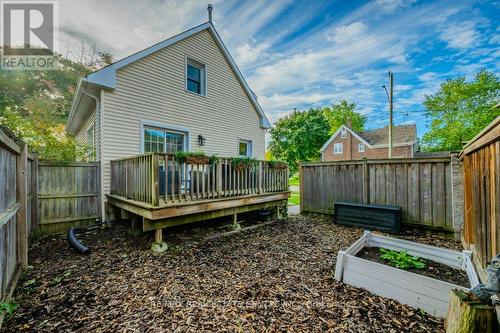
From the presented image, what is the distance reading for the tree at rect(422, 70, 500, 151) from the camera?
20.3 metres

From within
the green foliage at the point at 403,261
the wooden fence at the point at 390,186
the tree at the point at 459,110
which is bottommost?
the green foliage at the point at 403,261

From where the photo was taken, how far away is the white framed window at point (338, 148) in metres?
26.4

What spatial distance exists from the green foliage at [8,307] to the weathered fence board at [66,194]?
3.48m

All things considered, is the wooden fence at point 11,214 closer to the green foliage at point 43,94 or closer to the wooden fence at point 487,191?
the wooden fence at point 487,191

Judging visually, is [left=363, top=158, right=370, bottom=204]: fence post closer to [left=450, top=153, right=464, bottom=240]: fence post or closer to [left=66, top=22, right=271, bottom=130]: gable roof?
[left=450, top=153, right=464, bottom=240]: fence post

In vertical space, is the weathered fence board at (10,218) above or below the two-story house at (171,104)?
below

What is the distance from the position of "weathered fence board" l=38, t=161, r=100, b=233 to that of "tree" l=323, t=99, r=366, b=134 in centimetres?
3536

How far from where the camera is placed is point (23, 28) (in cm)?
716

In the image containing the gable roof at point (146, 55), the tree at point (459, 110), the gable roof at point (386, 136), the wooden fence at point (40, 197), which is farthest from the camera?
the gable roof at point (386, 136)

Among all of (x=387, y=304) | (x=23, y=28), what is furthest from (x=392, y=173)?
(x=23, y=28)

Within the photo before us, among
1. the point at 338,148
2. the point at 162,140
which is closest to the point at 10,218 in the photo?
the point at 162,140

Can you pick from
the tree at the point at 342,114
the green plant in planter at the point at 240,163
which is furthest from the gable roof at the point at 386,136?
the green plant in planter at the point at 240,163

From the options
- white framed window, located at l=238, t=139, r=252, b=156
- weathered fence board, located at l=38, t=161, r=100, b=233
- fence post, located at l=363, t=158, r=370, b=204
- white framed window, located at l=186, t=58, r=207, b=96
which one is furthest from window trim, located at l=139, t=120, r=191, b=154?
fence post, located at l=363, t=158, r=370, b=204

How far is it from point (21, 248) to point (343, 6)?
9.45 metres
